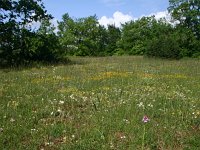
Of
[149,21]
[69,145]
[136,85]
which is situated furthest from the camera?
[149,21]

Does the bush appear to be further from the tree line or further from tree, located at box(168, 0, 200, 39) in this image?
tree, located at box(168, 0, 200, 39)

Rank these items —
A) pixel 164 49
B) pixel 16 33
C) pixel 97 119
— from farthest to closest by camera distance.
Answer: pixel 164 49, pixel 16 33, pixel 97 119

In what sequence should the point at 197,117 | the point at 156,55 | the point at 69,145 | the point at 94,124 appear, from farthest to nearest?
the point at 156,55, the point at 197,117, the point at 94,124, the point at 69,145

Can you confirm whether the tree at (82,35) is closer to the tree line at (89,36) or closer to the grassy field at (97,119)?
the tree line at (89,36)

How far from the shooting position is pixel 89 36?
276ft

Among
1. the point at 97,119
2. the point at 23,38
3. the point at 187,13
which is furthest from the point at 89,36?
the point at 97,119

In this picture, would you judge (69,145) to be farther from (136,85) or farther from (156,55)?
(156,55)

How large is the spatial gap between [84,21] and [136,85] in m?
67.7

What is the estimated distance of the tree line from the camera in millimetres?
32219

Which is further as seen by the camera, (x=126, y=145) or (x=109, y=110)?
(x=109, y=110)

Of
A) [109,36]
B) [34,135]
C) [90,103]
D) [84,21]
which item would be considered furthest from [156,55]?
[109,36]

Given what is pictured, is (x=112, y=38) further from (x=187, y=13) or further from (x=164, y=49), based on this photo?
(x=164, y=49)

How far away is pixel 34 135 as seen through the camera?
9531 millimetres

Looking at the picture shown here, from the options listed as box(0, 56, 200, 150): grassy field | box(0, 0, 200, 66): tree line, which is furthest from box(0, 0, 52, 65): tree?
box(0, 56, 200, 150): grassy field
